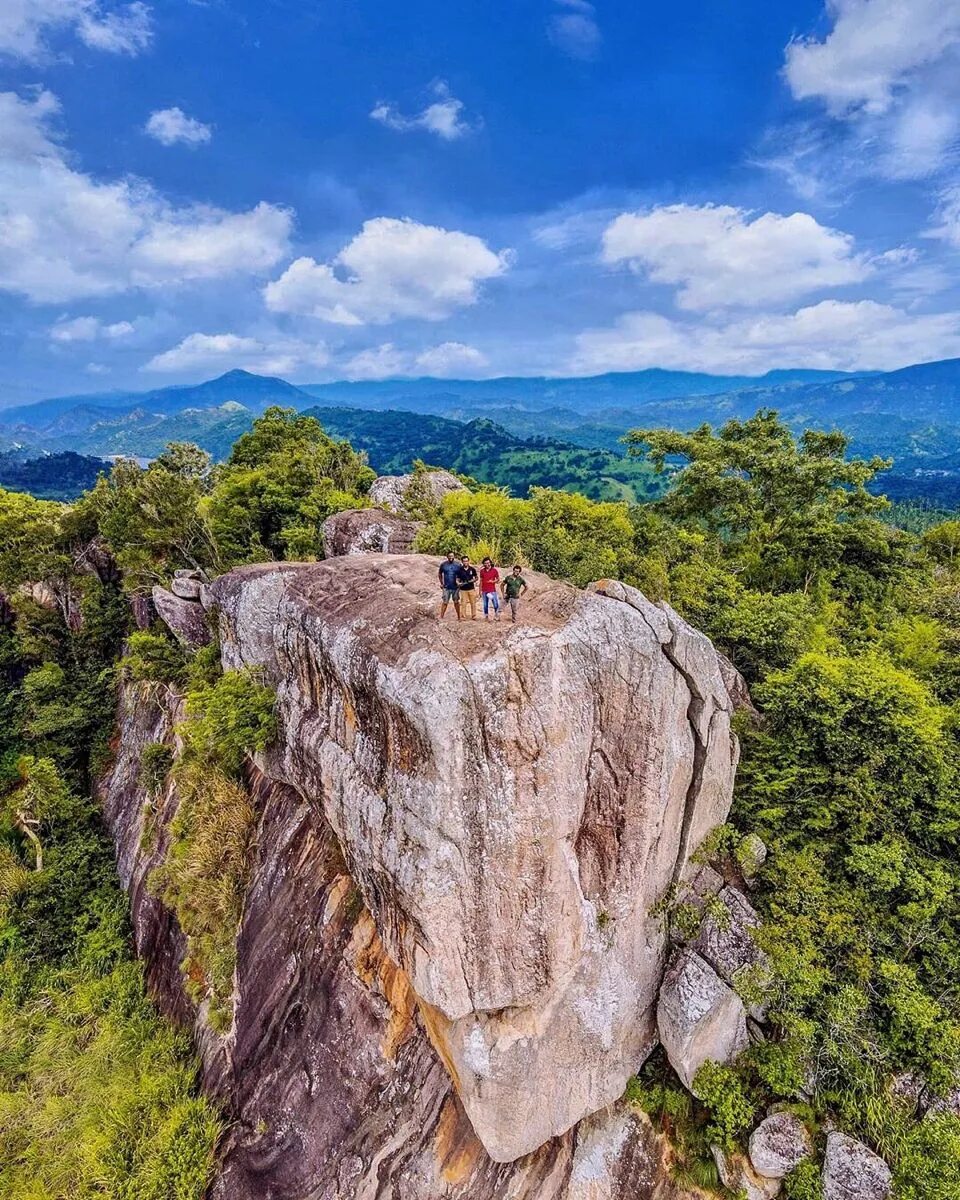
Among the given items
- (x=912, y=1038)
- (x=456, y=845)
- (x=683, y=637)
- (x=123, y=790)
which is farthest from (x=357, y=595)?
(x=123, y=790)

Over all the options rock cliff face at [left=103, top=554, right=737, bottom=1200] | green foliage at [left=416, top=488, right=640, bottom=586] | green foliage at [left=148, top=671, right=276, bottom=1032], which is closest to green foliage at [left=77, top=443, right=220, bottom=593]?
green foliage at [left=148, top=671, right=276, bottom=1032]

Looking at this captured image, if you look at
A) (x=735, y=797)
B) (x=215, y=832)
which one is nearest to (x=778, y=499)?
(x=735, y=797)

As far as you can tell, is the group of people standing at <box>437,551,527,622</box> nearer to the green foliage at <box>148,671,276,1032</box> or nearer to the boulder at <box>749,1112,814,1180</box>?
the green foliage at <box>148,671,276,1032</box>

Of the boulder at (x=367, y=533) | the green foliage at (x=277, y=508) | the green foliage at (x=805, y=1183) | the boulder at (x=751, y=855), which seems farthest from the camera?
the green foliage at (x=277, y=508)

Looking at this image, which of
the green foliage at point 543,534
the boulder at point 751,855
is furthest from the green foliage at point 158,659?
the boulder at point 751,855

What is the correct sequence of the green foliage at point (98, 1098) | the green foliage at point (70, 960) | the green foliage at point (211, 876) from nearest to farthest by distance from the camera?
the green foliage at point (98, 1098) → the green foliage at point (70, 960) → the green foliage at point (211, 876)

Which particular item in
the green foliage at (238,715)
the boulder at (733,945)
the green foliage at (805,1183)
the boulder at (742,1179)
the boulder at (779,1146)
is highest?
the green foliage at (238,715)

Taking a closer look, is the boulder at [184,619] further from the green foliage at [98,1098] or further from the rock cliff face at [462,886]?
the green foliage at [98,1098]
